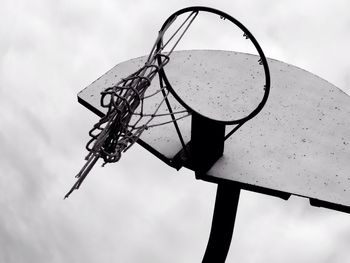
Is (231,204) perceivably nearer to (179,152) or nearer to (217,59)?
(179,152)

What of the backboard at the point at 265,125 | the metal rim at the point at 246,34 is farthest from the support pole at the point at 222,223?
the metal rim at the point at 246,34

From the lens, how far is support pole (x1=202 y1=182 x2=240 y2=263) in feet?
18.1

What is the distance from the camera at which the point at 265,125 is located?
5.60 metres

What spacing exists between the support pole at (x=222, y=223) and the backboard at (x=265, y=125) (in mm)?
296

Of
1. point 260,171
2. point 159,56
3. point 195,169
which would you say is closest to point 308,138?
point 260,171

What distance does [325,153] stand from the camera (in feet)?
17.7

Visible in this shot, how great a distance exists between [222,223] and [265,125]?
2.43 feet

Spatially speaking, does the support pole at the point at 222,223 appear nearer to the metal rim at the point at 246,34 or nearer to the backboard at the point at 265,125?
the backboard at the point at 265,125

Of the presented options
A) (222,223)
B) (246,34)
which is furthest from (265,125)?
(246,34)

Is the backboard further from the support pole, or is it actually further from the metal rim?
the support pole

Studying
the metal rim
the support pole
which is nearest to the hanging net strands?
the metal rim

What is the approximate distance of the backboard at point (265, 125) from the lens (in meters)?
5.07

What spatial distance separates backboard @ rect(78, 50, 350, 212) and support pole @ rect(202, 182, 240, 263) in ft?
0.97

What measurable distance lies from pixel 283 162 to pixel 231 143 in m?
0.36
